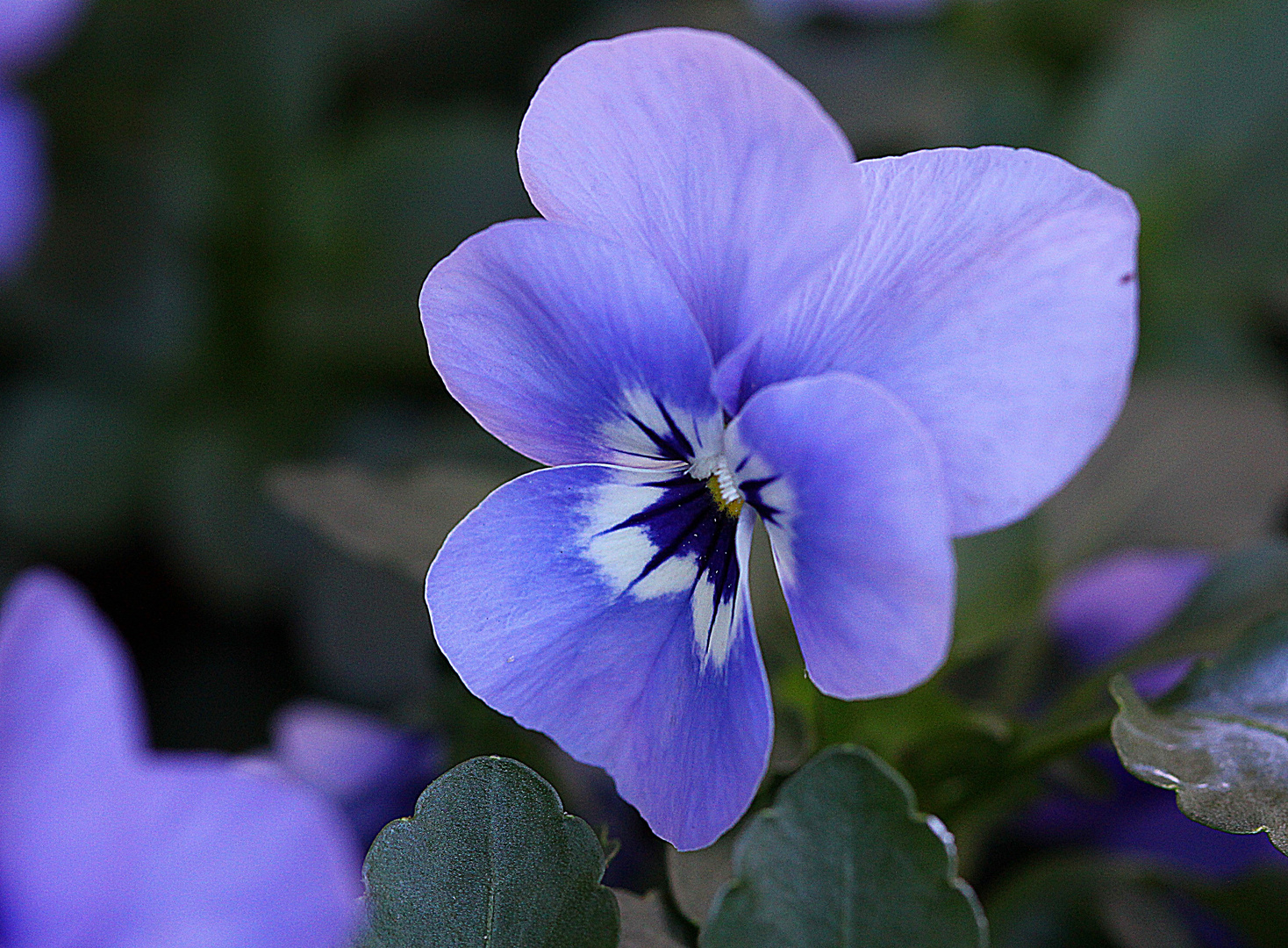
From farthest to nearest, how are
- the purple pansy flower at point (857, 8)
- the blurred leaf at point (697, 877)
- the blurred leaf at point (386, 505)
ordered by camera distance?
the purple pansy flower at point (857, 8), the blurred leaf at point (386, 505), the blurred leaf at point (697, 877)

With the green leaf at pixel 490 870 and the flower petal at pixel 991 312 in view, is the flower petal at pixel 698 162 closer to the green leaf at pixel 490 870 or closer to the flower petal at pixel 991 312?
the flower petal at pixel 991 312

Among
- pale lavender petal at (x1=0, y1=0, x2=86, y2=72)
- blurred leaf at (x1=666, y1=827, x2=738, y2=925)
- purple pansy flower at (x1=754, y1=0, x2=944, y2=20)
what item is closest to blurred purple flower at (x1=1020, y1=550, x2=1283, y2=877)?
blurred leaf at (x1=666, y1=827, x2=738, y2=925)

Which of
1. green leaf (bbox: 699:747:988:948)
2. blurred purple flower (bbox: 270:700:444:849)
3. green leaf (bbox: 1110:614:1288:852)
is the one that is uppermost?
green leaf (bbox: 699:747:988:948)

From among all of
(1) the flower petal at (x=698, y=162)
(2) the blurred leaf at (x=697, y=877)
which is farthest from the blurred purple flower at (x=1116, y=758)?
(1) the flower petal at (x=698, y=162)

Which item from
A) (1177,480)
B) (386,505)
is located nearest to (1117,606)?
(1177,480)

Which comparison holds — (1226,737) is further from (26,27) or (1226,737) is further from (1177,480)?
(26,27)

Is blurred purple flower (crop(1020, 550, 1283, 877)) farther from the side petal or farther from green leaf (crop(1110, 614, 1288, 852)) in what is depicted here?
the side petal

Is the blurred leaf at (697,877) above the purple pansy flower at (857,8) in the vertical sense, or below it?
below
